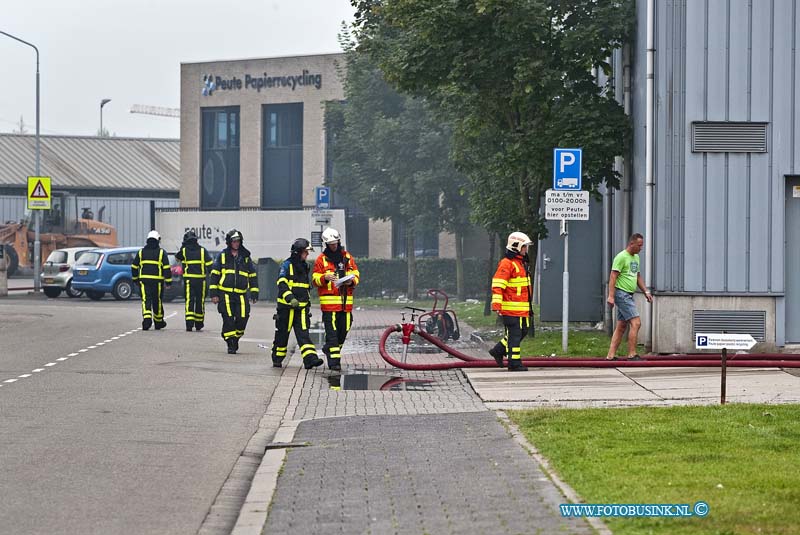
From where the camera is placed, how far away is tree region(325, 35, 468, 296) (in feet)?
134

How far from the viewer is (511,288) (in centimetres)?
1628

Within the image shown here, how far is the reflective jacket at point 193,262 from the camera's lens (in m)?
Answer: 24.3

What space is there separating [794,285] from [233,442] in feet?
34.3

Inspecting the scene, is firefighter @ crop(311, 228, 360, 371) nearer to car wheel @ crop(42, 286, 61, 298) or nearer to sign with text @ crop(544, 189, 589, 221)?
sign with text @ crop(544, 189, 589, 221)

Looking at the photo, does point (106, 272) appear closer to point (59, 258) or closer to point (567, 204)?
point (59, 258)

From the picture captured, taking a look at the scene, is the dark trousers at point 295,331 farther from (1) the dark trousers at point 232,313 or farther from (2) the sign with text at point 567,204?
(2) the sign with text at point 567,204

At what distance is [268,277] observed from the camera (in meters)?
43.1

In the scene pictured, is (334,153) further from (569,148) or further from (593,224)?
(569,148)

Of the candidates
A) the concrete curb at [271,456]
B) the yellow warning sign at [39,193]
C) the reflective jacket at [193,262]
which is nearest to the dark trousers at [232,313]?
the concrete curb at [271,456]

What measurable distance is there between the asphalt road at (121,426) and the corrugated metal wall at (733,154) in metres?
6.03

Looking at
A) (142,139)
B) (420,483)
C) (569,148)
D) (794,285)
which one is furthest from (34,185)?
(142,139)

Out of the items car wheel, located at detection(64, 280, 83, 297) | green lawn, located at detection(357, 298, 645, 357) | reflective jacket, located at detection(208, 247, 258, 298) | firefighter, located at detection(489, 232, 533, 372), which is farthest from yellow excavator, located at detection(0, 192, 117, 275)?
firefighter, located at detection(489, 232, 533, 372)

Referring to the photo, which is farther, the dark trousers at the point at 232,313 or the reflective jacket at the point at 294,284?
the dark trousers at the point at 232,313

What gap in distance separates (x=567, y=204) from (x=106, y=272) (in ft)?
79.2
